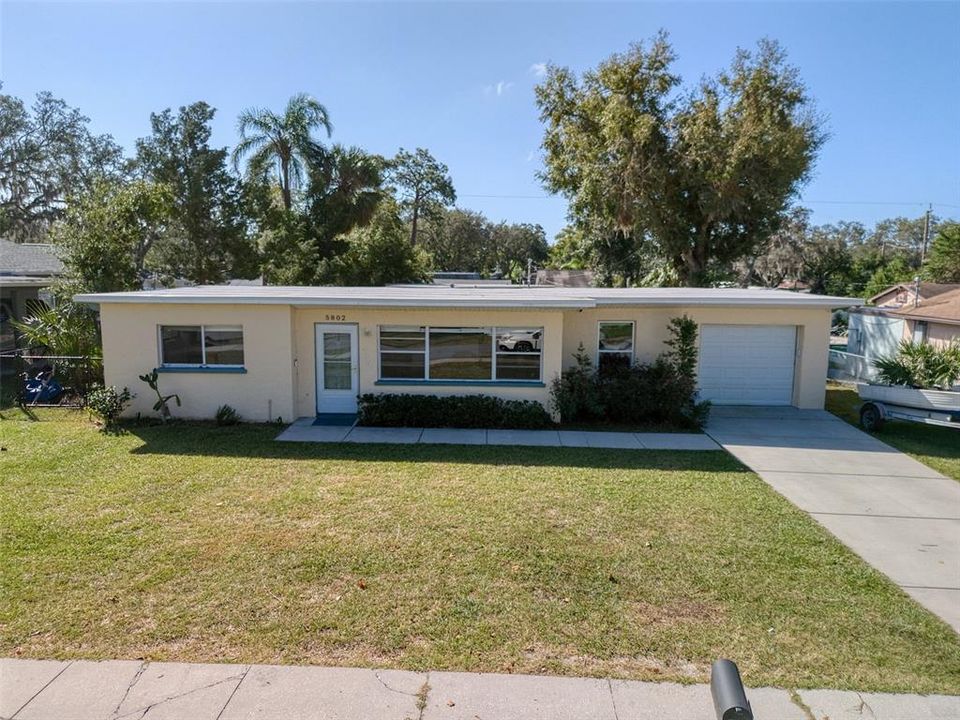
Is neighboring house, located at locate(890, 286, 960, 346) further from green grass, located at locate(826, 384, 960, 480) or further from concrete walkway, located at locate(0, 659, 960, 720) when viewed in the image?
concrete walkway, located at locate(0, 659, 960, 720)

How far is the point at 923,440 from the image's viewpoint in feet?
39.5

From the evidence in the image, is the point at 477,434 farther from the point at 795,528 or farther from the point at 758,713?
the point at 758,713

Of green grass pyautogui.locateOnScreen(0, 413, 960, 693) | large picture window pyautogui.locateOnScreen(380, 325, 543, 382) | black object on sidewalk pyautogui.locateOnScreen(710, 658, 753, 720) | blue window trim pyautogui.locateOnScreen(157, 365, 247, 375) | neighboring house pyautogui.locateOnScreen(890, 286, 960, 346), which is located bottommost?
Result: green grass pyautogui.locateOnScreen(0, 413, 960, 693)

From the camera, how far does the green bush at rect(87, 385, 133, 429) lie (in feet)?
38.7

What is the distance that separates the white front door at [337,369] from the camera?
12.8 meters

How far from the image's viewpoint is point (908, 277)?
40.3m

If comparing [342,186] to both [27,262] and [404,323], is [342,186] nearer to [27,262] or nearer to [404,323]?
[27,262]

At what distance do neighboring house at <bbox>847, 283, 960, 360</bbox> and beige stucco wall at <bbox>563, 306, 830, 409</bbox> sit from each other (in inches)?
185

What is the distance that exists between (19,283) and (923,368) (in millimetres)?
23574

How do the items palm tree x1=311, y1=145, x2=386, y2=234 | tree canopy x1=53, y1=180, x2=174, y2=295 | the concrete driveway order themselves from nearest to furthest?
the concrete driveway
tree canopy x1=53, y1=180, x2=174, y2=295
palm tree x1=311, y1=145, x2=386, y2=234

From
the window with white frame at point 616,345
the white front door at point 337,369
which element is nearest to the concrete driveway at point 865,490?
the window with white frame at point 616,345

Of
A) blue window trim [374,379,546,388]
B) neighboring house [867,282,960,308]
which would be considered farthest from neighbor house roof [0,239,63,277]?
neighboring house [867,282,960,308]

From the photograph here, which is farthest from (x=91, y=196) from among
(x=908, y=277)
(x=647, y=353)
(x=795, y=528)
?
(x=908, y=277)

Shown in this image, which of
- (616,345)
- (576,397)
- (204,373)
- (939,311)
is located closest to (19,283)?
(204,373)
